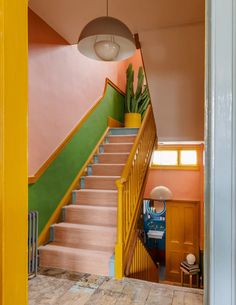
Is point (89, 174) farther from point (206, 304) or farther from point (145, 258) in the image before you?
point (206, 304)

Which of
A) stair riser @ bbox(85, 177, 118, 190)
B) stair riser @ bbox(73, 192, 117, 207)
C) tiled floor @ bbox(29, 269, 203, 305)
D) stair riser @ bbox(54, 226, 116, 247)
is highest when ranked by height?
stair riser @ bbox(85, 177, 118, 190)

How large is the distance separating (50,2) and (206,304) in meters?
3.24

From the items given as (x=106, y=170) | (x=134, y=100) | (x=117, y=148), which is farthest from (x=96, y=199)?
(x=134, y=100)

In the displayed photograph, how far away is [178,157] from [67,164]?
3721 millimetres

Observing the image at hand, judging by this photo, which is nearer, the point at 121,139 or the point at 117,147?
the point at 117,147

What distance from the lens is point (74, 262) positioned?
293 cm

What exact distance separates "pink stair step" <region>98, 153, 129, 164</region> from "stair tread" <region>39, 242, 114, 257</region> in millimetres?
1871

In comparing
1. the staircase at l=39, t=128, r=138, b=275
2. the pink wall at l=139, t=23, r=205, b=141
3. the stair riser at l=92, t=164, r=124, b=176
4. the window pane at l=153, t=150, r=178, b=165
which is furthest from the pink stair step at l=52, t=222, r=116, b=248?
the window pane at l=153, t=150, r=178, b=165

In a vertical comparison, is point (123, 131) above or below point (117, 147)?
above

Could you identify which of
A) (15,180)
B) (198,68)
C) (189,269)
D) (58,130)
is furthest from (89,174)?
(15,180)

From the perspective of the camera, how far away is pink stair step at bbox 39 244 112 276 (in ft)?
9.32

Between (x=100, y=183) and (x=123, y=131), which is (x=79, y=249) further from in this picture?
(x=123, y=131)

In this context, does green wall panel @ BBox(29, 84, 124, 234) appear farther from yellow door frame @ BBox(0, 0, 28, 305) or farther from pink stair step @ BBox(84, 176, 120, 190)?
yellow door frame @ BBox(0, 0, 28, 305)

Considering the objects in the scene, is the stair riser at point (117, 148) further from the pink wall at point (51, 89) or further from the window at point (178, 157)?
the window at point (178, 157)
